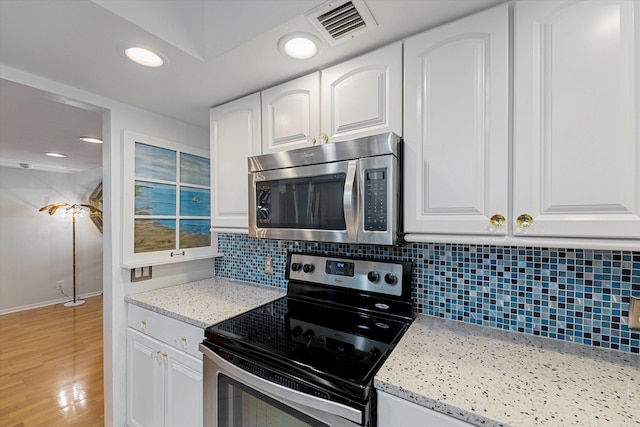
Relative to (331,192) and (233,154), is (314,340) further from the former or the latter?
(233,154)

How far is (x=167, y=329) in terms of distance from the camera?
1465 mm

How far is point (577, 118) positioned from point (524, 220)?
0.33 metres

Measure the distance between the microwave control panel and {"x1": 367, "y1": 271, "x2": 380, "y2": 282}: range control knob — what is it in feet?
1.19

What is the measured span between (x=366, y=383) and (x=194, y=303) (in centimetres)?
112

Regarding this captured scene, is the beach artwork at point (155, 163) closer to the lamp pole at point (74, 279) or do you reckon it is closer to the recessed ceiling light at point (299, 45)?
the recessed ceiling light at point (299, 45)

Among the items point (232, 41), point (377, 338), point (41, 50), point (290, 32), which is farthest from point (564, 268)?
point (41, 50)

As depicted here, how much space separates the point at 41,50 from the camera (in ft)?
3.89

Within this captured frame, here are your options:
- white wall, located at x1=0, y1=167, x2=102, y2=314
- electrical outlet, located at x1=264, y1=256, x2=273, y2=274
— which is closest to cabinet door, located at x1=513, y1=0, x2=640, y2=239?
electrical outlet, located at x1=264, y1=256, x2=273, y2=274

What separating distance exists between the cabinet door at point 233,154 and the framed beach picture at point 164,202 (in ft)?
1.34

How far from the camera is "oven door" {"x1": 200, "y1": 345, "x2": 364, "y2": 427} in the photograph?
0.85 metres

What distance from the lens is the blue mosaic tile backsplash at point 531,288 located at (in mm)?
987

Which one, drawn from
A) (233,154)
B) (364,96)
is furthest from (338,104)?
(233,154)

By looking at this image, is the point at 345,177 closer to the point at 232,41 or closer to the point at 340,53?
the point at 340,53

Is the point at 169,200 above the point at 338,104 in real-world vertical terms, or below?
below
